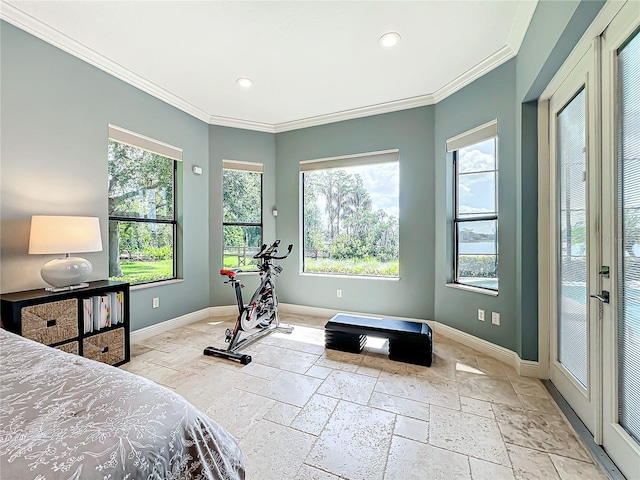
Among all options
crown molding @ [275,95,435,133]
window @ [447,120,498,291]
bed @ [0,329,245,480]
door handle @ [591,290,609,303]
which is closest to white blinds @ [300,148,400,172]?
crown molding @ [275,95,435,133]

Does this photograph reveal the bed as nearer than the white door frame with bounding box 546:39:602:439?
Yes

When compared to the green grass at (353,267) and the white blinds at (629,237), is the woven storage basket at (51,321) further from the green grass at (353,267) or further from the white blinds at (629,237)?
the white blinds at (629,237)

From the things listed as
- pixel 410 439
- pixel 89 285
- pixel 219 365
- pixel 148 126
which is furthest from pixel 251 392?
Result: pixel 148 126

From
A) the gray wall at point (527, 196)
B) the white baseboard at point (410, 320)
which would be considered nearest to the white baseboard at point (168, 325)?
the white baseboard at point (410, 320)

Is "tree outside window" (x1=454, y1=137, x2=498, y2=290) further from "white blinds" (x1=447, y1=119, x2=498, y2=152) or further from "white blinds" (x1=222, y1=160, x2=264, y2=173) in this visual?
"white blinds" (x1=222, y1=160, x2=264, y2=173)

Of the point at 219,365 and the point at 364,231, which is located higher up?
the point at 364,231

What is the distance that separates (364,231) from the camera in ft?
13.3

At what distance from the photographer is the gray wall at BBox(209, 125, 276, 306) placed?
13.8 feet

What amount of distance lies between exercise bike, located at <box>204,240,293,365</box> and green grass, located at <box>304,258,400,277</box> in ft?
3.09

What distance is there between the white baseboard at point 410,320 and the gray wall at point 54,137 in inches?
6.0

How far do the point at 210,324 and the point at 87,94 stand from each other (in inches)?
115

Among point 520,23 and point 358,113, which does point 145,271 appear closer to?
point 358,113

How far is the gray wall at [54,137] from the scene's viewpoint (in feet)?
7.37

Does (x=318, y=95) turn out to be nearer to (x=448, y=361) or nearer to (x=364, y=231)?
(x=364, y=231)
